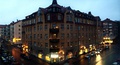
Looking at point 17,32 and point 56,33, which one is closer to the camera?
point 56,33

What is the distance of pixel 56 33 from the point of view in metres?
54.3

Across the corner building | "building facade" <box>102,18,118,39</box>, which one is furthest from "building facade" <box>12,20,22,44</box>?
"building facade" <box>102,18,118,39</box>

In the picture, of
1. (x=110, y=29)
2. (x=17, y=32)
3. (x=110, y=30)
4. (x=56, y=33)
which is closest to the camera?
(x=56, y=33)

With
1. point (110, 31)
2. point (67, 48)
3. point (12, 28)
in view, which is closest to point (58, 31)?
point (67, 48)

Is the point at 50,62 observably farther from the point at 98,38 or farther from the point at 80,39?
the point at 98,38

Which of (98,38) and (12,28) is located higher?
(12,28)

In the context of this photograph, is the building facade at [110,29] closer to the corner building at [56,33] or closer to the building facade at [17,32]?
the corner building at [56,33]

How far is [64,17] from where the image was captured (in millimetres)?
54938

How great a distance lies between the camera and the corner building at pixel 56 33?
5356 centimetres

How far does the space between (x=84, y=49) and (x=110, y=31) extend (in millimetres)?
62096

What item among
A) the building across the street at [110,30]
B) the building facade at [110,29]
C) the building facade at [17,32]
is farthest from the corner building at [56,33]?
the building facade at [110,29]

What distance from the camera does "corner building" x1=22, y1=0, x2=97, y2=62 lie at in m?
53.6

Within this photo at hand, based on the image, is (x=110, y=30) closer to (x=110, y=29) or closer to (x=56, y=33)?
(x=110, y=29)

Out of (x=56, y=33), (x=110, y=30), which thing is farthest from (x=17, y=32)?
(x=110, y=30)
